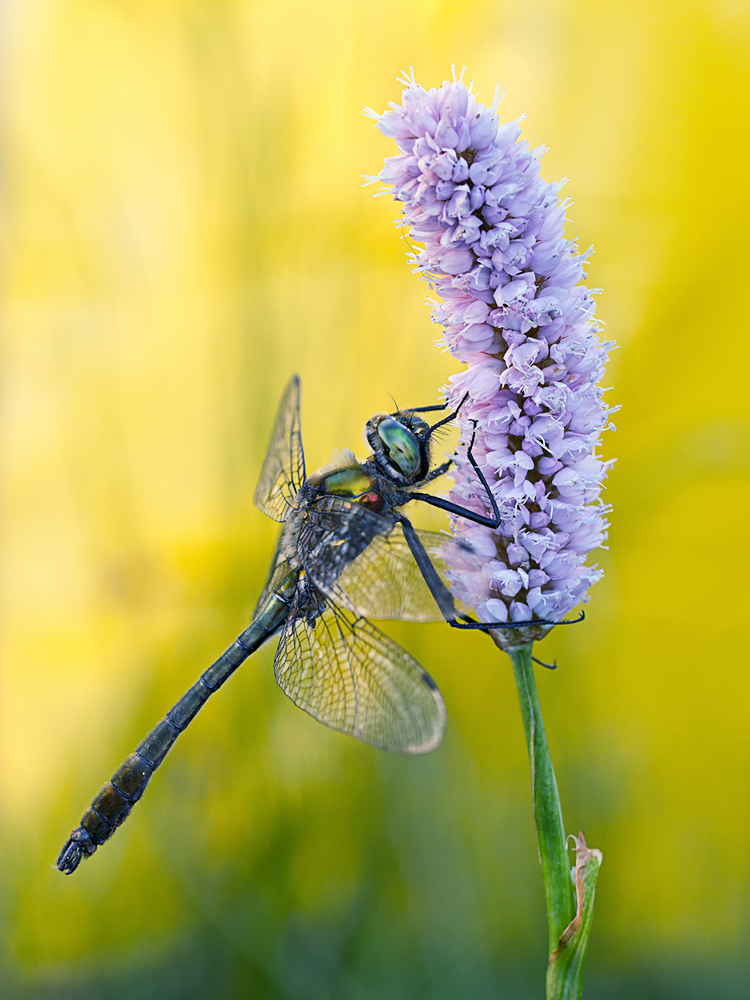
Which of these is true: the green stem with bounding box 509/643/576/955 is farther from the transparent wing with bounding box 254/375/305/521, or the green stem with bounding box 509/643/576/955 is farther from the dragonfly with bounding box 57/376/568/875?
the transparent wing with bounding box 254/375/305/521

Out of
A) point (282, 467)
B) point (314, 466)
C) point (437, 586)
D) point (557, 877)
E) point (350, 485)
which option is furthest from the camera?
point (314, 466)

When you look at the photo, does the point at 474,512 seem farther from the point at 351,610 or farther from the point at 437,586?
the point at 351,610

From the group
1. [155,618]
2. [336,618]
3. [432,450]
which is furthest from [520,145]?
[155,618]

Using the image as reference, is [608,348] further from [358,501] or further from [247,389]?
[247,389]

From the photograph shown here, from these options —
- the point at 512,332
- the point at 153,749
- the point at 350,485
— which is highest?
the point at 512,332

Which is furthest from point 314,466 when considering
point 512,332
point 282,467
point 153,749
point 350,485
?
point 512,332

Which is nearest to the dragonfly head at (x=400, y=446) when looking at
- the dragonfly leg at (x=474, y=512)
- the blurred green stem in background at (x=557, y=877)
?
the dragonfly leg at (x=474, y=512)

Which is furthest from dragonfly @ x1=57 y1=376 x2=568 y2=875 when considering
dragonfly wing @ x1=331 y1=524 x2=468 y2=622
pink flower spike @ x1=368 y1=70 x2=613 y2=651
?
pink flower spike @ x1=368 y1=70 x2=613 y2=651

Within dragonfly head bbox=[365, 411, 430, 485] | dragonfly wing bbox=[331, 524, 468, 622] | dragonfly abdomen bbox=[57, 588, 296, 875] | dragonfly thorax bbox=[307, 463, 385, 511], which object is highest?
dragonfly head bbox=[365, 411, 430, 485]
